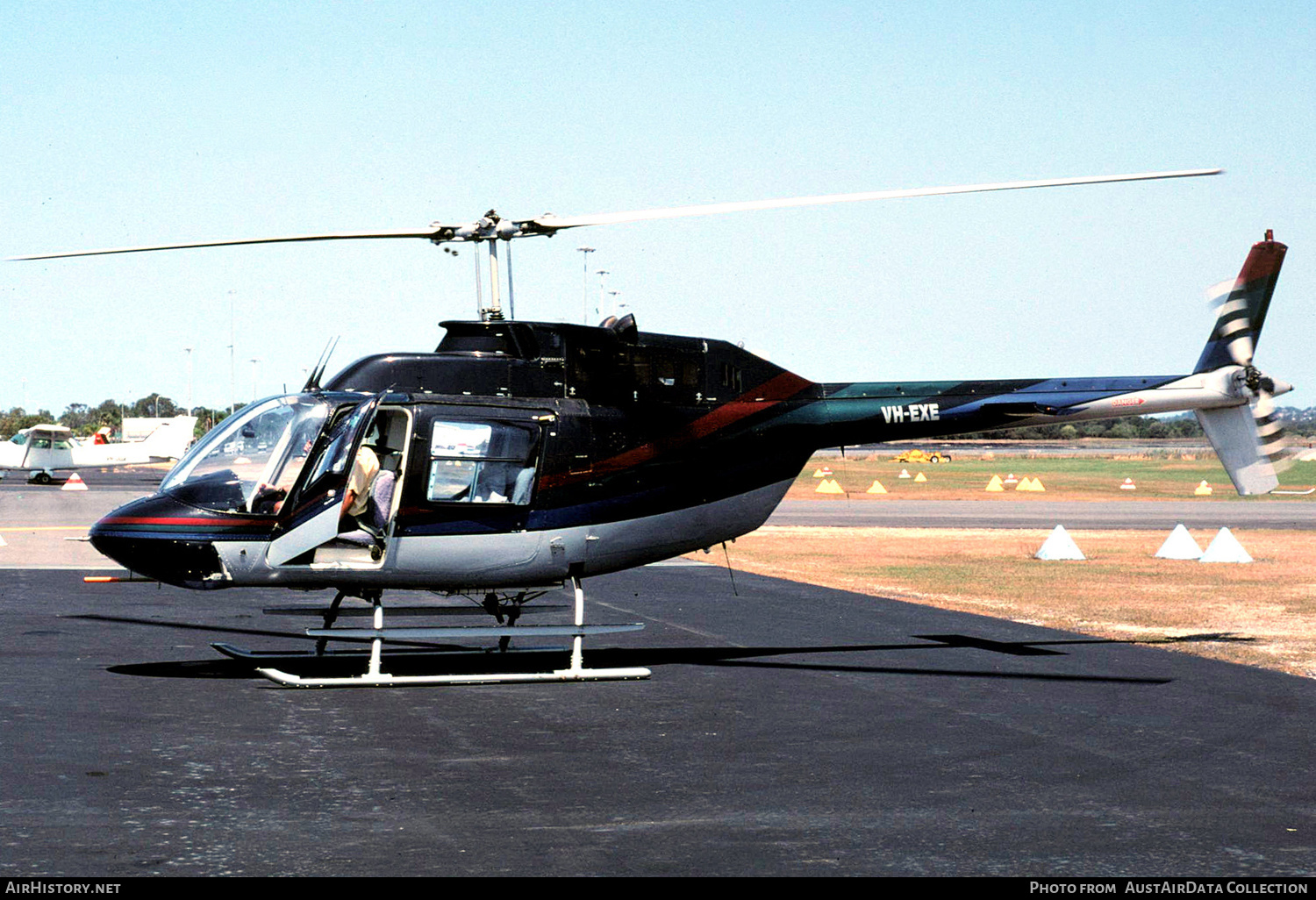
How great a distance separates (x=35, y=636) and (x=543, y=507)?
21.8ft

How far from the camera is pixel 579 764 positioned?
32.6 feet

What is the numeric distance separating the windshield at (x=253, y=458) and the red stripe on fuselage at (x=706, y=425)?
2.41 meters

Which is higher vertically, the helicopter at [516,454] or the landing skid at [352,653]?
the helicopter at [516,454]

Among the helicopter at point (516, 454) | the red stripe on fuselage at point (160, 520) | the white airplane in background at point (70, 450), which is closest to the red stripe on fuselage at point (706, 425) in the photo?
the helicopter at point (516, 454)

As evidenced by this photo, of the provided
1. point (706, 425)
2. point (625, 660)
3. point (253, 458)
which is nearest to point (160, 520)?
point (253, 458)

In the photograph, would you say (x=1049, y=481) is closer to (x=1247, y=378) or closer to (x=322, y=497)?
(x=1247, y=378)

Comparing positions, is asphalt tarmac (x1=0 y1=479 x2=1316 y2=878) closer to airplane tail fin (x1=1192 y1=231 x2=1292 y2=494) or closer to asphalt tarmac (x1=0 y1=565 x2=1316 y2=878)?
asphalt tarmac (x1=0 y1=565 x2=1316 y2=878)

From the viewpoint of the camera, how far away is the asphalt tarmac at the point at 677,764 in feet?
24.7

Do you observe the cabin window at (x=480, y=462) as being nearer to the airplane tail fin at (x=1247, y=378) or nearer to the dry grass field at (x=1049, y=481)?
the airplane tail fin at (x=1247, y=378)

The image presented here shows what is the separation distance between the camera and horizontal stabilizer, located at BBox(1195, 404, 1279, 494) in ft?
54.7

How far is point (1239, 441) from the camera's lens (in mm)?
16797

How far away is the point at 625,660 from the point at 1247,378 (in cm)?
805

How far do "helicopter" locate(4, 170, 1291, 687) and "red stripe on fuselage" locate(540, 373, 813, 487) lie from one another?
0.02 metres
